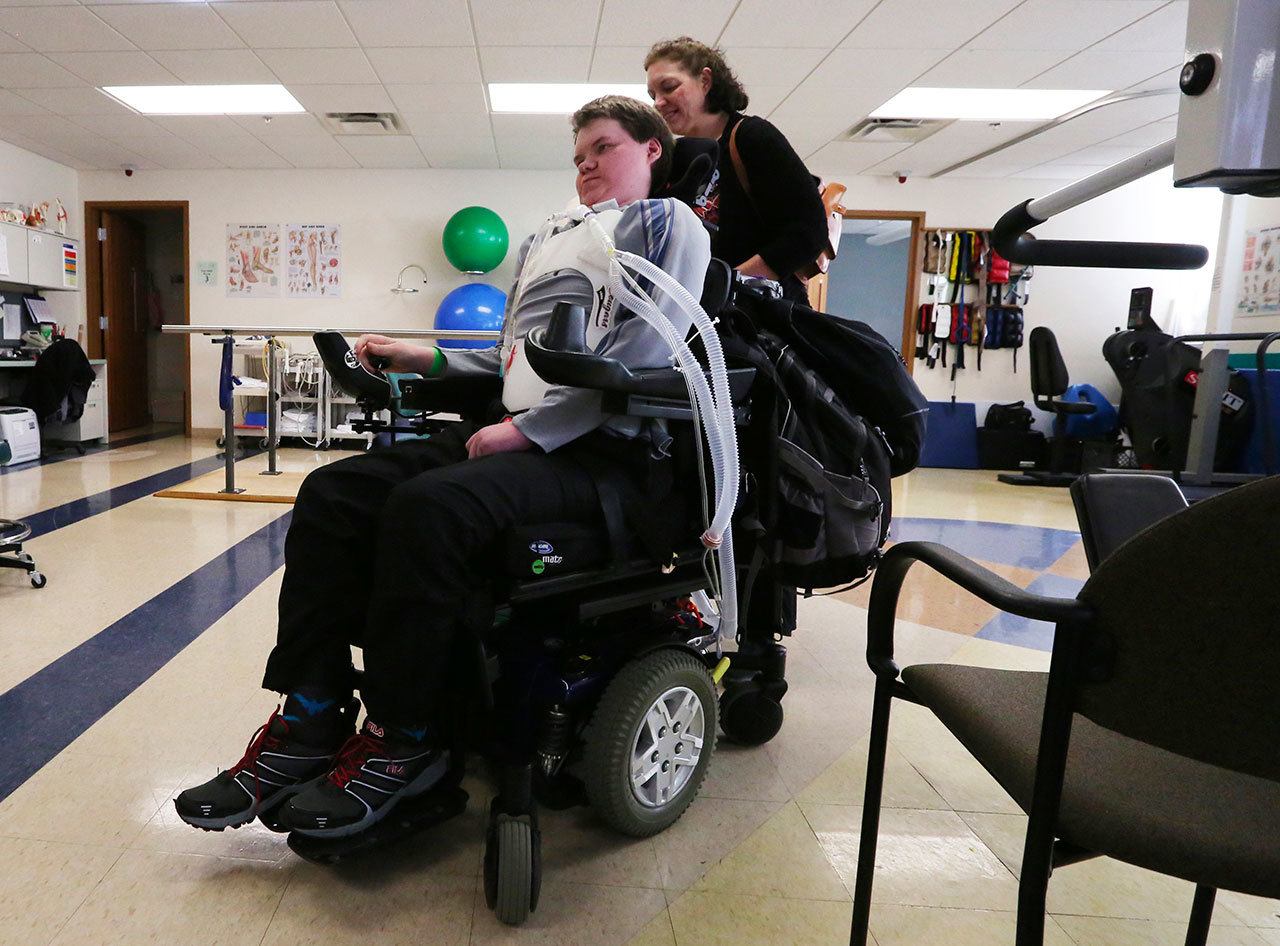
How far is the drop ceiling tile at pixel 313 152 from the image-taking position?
19.6 ft

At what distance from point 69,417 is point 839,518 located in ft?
20.3

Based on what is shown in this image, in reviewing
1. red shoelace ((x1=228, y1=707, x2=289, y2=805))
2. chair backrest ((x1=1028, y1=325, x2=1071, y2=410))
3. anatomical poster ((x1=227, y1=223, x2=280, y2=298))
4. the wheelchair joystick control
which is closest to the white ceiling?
anatomical poster ((x1=227, y1=223, x2=280, y2=298))

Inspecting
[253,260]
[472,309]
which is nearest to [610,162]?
[472,309]

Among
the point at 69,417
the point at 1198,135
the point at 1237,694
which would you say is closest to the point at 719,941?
the point at 1237,694

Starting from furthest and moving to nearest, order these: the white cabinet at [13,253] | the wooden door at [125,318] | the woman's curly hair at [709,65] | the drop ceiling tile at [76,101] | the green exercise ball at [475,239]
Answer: the wooden door at [125,318], the green exercise ball at [475,239], the white cabinet at [13,253], the drop ceiling tile at [76,101], the woman's curly hair at [709,65]

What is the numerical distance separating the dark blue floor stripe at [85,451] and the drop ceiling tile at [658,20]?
14.2 feet

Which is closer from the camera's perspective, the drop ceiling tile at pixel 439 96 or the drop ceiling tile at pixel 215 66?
the drop ceiling tile at pixel 215 66

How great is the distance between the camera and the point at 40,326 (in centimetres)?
619

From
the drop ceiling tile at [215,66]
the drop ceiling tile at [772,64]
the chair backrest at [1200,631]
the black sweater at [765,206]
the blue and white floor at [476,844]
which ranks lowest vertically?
the blue and white floor at [476,844]

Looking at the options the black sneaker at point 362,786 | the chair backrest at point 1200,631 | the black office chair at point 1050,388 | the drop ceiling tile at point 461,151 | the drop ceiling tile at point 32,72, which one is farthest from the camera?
the drop ceiling tile at point 461,151

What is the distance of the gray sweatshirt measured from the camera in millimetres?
1125

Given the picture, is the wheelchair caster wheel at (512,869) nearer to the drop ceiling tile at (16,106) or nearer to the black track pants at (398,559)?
the black track pants at (398,559)

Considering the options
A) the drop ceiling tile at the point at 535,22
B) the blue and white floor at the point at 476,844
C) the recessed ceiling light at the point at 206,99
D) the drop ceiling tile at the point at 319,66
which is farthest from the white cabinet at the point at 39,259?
the blue and white floor at the point at 476,844

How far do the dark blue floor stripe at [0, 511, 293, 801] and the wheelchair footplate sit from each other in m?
0.67
